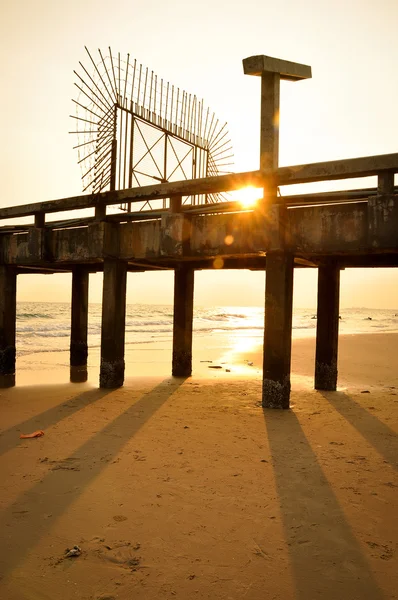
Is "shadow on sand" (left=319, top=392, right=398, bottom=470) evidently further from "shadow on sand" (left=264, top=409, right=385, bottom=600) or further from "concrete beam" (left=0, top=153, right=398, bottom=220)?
"concrete beam" (left=0, top=153, right=398, bottom=220)

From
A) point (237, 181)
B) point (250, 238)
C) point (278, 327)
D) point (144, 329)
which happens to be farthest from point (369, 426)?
point (144, 329)

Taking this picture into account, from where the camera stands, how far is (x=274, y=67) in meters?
8.03

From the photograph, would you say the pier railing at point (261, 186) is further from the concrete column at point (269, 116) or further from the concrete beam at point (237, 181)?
the concrete column at point (269, 116)

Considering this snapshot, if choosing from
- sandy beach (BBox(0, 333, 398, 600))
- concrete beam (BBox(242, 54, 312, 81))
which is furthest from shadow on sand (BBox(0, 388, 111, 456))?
concrete beam (BBox(242, 54, 312, 81))

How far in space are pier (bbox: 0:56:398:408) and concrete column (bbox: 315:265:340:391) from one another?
0.07ft

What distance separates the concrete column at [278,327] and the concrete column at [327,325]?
2503 millimetres

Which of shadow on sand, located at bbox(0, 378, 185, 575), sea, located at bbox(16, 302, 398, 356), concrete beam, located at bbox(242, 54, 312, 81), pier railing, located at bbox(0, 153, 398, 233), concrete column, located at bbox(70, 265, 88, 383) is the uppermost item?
concrete beam, located at bbox(242, 54, 312, 81)

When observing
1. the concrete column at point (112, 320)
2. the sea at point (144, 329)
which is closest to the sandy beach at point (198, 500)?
the concrete column at point (112, 320)

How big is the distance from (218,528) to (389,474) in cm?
218

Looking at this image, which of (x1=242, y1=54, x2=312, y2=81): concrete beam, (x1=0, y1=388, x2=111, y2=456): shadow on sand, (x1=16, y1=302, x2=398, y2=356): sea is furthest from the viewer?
(x1=16, y1=302, x2=398, y2=356): sea

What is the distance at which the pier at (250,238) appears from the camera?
23.5ft

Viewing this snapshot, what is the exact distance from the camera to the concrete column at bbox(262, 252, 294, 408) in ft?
25.7

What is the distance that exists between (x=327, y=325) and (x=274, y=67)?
512 centimetres

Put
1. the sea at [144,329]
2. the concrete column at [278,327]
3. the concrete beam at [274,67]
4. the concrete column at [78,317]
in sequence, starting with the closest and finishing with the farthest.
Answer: the concrete column at [278,327], the concrete beam at [274,67], the concrete column at [78,317], the sea at [144,329]
